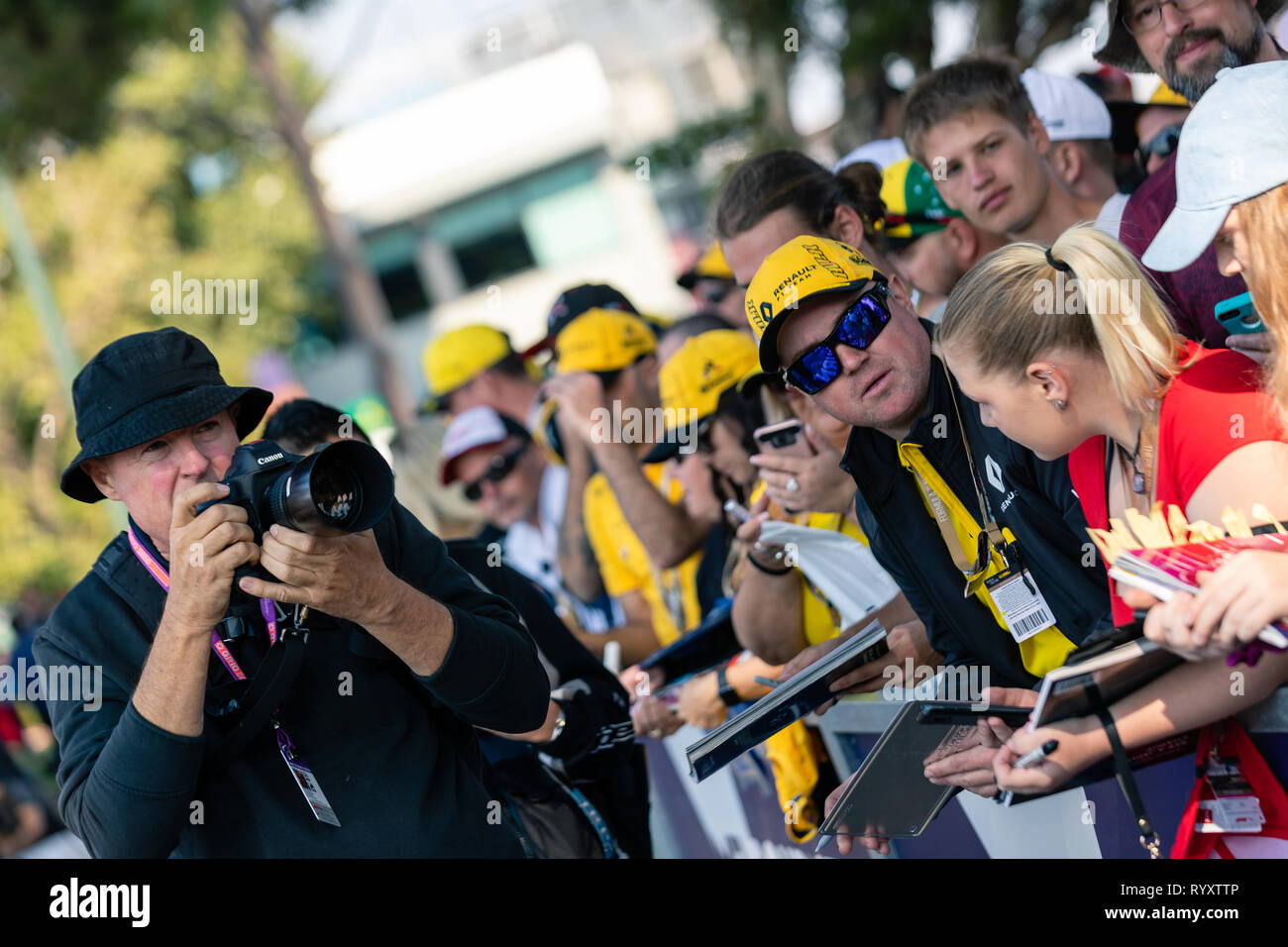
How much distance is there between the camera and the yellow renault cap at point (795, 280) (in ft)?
8.93

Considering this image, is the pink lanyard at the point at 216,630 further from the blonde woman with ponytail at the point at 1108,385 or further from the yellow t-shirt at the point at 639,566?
the yellow t-shirt at the point at 639,566

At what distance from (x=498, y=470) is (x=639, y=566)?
691mm

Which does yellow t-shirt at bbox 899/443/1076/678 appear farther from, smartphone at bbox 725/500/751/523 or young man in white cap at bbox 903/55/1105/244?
young man in white cap at bbox 903/55/1105/244

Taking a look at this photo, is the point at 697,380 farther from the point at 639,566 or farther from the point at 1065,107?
the point at 1065,107

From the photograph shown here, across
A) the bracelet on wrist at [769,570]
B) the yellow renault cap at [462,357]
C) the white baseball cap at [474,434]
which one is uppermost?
the yellow renault cap at [462,357]

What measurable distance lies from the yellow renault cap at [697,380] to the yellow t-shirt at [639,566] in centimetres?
65

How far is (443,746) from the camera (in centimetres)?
252

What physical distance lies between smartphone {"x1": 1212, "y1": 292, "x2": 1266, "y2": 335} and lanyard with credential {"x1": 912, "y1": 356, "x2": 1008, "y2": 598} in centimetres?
54

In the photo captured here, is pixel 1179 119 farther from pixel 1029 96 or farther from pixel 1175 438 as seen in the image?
pixel 1175 438

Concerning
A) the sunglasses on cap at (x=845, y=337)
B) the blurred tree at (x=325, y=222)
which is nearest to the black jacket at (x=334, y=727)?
the sunglasses on cap at (x=845, y=337)

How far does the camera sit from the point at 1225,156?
2.07m

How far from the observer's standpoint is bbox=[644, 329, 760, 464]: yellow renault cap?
152 inches

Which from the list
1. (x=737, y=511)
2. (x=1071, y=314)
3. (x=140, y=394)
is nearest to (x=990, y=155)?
(x=737, y=511)
